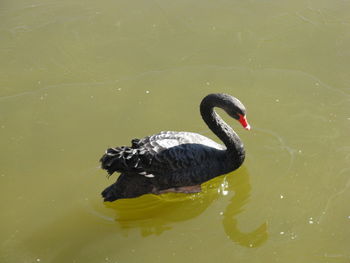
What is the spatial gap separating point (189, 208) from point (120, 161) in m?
0.88

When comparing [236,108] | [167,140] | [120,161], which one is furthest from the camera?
[167,140]

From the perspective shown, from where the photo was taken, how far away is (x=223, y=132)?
201 inches

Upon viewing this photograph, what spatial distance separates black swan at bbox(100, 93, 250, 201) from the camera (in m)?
4.78

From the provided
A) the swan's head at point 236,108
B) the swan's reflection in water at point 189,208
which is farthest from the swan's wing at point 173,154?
the swan's head at point 236,108

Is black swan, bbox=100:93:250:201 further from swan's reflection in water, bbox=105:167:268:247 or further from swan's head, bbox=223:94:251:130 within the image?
swan's reflection in water, bbox=105:167:268:247

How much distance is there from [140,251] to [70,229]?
0.73 meters

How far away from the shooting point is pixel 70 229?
484cm

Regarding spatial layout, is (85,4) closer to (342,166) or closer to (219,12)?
(219,12)

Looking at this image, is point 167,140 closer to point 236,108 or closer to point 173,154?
point 173,154

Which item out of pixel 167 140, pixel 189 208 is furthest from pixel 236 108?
pixel 189 208

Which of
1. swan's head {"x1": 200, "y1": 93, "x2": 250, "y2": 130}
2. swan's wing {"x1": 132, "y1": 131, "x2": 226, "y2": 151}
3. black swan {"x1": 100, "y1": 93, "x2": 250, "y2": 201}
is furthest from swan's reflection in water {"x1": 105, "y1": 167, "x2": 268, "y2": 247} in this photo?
swan's head {"x1": 200, "y1": 93, "x2": 250, "y2": 130}

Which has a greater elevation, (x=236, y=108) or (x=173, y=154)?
(x=236, y=108)

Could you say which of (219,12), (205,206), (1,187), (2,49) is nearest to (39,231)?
(1,187)

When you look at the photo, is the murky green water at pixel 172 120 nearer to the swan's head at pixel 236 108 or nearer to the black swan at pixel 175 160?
the black swan at pixel 175 160
